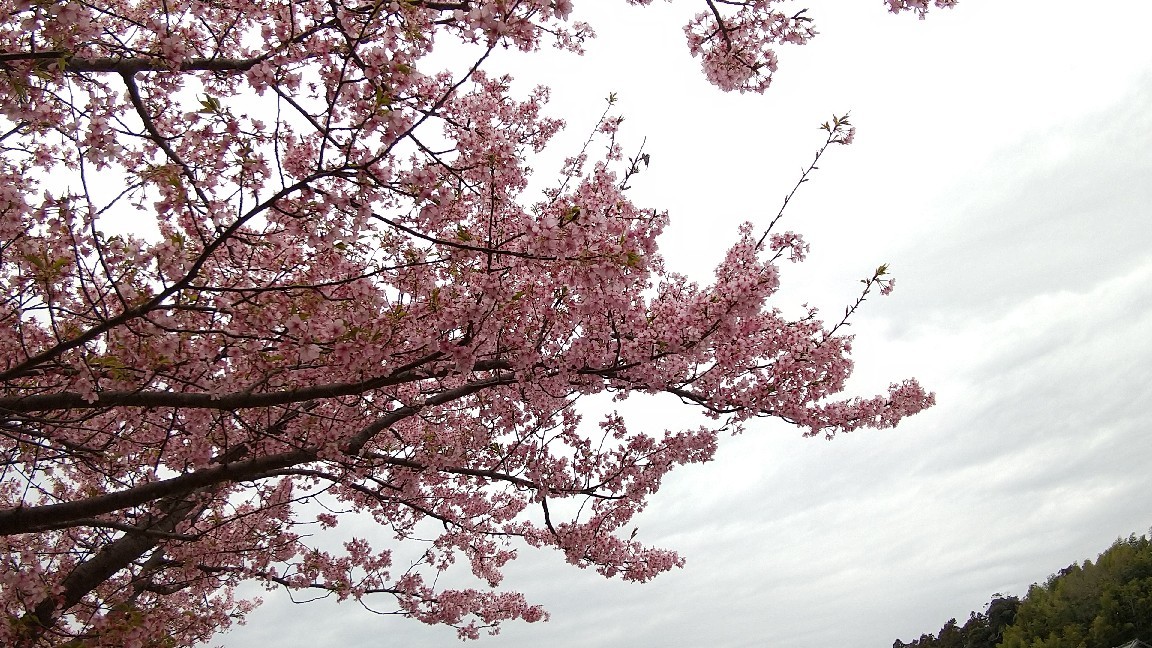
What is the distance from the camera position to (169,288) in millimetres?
4691

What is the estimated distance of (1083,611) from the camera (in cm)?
7062

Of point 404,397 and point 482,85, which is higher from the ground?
point 482,85

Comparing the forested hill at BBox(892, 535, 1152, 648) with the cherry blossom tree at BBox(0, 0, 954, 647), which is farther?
→ the forested hill at BBox(892, 535, 1152, 648)

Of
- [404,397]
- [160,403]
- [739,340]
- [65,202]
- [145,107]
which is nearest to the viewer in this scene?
[65,202]

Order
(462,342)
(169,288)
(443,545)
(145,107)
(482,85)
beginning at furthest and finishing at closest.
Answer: (443,545), (482,85), (145,107), (462,342), (169,288)

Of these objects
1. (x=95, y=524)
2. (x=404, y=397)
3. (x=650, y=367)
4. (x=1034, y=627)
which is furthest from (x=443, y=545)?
(x=1034, y=627)

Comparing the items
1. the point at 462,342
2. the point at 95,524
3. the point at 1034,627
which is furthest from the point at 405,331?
the point at 1034,627

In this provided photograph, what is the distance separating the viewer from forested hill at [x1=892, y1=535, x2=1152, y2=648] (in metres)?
63.9

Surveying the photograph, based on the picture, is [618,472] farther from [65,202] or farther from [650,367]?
[65,202]

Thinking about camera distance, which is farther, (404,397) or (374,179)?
(404,397)

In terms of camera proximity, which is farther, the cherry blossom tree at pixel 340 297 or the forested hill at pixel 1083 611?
the forested hill at pixel 1083 611

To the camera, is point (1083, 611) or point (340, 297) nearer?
point (340, 297)

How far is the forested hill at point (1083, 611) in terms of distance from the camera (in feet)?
210

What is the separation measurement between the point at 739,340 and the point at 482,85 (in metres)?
3.42
